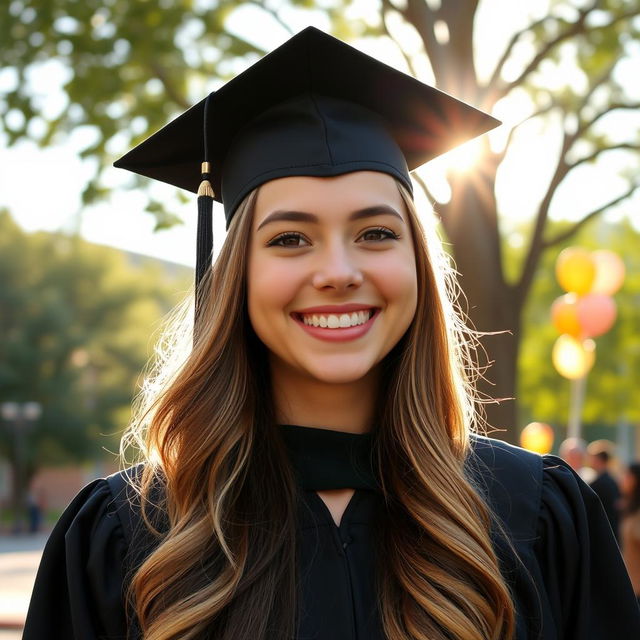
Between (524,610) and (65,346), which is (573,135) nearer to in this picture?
(524,610)

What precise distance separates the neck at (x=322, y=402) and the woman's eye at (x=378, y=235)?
338mm

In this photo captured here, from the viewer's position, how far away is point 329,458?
2197 mm

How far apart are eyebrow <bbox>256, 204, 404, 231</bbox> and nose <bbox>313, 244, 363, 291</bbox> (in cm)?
7

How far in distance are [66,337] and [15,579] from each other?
16.8 meters

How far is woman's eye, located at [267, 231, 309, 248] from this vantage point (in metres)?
2.09

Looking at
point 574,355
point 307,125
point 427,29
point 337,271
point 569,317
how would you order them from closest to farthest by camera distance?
point 337,271 → point 307,125 → point 427,29 → point 569,317 → point 574,355

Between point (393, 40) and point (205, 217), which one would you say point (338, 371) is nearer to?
point (205, 217)

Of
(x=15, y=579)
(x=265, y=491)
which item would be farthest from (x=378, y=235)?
(x=15, y=579)

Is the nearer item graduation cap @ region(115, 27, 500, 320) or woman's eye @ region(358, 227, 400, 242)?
woman's eye @ region(358, 227, 400, 242)

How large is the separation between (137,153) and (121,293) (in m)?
30.3

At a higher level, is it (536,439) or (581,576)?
(536,439)

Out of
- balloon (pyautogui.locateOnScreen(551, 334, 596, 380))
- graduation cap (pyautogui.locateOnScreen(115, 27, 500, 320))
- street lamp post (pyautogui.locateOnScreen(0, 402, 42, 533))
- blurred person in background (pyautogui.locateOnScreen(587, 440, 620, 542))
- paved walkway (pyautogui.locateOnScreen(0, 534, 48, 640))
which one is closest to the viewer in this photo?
graduation cap (pyautogui.locateOnScreen(115, 27, 500, 320))

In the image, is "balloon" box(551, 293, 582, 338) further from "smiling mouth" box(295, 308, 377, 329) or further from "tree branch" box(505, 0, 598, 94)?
"smiling mouth" box(295, 308, 377, 329)

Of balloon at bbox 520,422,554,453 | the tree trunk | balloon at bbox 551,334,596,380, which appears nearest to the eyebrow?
the tree trunk
